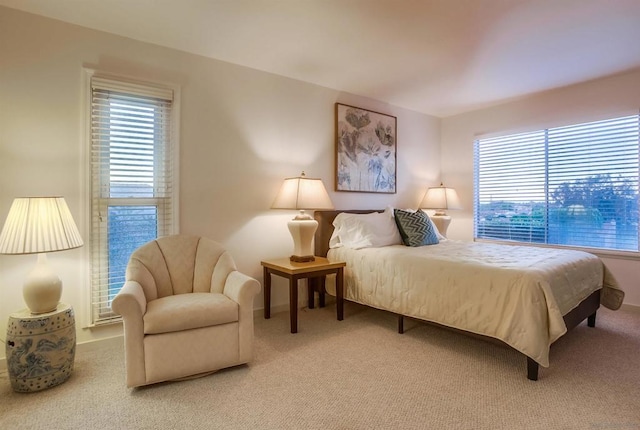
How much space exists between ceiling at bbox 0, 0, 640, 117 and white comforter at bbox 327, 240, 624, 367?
1.72 m

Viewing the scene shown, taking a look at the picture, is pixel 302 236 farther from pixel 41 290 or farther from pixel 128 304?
pixel 41 290

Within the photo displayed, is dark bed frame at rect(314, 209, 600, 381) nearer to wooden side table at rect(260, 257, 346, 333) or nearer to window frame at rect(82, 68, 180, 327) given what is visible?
wooden side table at rect(260, 257, 346, 333)

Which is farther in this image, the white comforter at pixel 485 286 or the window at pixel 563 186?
the window at pixel 563 186

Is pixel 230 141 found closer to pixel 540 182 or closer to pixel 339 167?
pixel 339 167

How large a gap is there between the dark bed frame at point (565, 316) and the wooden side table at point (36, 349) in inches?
87.9

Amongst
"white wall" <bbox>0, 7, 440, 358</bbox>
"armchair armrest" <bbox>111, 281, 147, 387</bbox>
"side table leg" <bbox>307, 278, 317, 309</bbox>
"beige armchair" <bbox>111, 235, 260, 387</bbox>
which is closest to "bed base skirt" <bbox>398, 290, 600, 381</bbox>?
"side table leg" <bbox>307, 278, 317, 309</bbox>

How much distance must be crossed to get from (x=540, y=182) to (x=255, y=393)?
156 inches

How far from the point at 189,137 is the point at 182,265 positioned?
1.10 meters

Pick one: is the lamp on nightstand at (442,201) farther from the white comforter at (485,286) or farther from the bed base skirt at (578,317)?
the bed base skirt at (578,317)

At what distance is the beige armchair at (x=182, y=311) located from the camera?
193 centimetres

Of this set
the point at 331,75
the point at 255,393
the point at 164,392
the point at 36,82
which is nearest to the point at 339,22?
the point at 331,75

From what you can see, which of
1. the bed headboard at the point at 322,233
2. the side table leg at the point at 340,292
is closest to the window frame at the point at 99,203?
the bed headboard at the point at 322,233

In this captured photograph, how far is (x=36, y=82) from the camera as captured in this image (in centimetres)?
231

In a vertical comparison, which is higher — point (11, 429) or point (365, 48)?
point (365, 48)
